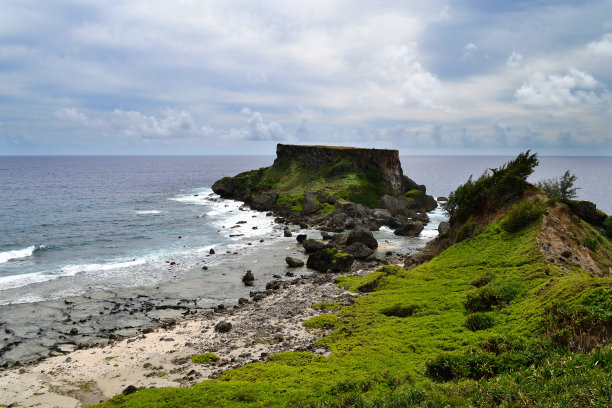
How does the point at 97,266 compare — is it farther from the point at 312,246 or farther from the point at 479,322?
the point at 479,322

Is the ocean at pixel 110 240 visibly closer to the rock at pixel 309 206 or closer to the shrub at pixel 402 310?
the rock at pixel 309 206

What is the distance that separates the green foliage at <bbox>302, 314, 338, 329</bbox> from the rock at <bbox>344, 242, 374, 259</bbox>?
2177 cm

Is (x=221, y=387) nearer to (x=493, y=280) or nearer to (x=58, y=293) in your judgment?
(x=493, y=280)

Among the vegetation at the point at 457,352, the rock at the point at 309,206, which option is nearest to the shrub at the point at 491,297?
the vegetation at the point at 457,352

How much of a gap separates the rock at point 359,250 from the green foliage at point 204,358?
2835 centimetres

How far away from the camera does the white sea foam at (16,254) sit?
49.0m

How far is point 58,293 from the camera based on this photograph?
3759 centimetres

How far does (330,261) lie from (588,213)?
29061 millimetres

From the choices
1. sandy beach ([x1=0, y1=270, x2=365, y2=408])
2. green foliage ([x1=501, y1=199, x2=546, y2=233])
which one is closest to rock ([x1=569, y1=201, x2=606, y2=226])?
green foliage ([x1=501, y1=199, x2=546, y2=233])

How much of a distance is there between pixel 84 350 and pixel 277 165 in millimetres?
94949

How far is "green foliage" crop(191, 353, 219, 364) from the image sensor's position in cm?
2276

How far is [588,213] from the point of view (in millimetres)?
40438

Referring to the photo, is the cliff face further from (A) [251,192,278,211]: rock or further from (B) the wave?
(B) the wave

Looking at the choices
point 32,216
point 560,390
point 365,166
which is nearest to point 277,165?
point 365,166
